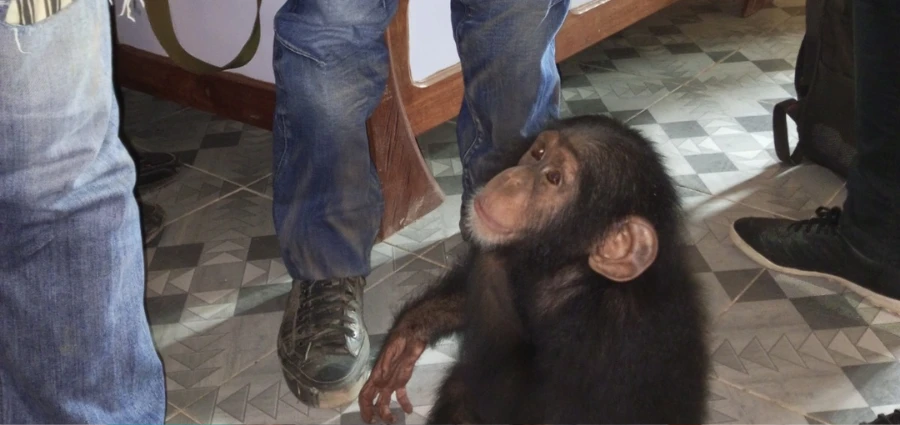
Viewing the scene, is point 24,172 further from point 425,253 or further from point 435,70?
point 435,70

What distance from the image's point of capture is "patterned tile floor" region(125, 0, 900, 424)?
1462 millimetres

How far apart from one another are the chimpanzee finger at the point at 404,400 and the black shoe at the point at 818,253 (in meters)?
0.88

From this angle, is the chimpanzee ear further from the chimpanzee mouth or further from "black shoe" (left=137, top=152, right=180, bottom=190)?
"black shoe" (left=137, top=152, right=180, bottom=190)

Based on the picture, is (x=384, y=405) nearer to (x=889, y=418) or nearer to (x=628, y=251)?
(x=628, y=251)

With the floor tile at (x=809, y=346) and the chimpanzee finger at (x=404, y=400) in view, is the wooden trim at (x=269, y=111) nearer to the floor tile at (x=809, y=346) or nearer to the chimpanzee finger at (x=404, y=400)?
the chimpanzee finger at (x=404, y=400)

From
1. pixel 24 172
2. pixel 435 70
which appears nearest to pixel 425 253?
pixel 435 70

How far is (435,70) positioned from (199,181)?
2.34ft

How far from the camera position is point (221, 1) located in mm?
2295

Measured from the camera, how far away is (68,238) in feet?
3.29

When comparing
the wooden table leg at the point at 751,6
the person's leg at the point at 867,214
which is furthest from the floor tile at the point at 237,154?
the wooden table leg at the point at 751,6

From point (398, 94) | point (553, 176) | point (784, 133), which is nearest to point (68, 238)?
point (553, 176)

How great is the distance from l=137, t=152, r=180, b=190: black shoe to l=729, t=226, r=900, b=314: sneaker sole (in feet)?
4.85

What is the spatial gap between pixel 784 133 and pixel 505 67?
1.02m

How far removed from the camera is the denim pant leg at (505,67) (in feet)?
4.83
